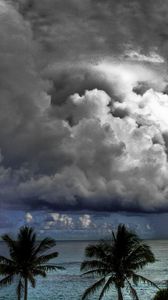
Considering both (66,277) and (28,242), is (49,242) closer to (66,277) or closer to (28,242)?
(28,242)

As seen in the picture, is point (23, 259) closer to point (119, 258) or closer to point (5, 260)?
point (5, 260)

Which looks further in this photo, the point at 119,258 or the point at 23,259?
the point at 23,259

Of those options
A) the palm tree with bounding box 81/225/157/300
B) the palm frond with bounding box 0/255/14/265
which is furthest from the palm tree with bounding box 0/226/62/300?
the palm tree with bounding box 81/225/157/300

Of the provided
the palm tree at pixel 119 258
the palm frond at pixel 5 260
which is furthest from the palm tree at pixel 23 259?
the palm tree at pixel 119 258

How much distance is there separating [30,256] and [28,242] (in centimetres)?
148

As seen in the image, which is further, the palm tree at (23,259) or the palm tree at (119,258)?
the palm tree at (23,259)

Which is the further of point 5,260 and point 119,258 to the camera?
point 5,260

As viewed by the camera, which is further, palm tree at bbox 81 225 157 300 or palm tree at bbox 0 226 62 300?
palm tree at bbox 0 226 62 300

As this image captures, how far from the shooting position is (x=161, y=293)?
96.6 ft

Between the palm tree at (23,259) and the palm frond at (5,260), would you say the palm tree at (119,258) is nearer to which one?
the palm tree at (23,259)

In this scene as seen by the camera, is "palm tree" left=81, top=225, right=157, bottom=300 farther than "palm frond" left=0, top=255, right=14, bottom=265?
No

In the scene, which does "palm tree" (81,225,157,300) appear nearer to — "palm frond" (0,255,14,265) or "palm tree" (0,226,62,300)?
"palm tree" (0,226,62,300)

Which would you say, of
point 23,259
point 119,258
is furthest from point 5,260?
point 119,258

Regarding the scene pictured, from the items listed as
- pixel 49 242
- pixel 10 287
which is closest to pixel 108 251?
pixel 49 242
